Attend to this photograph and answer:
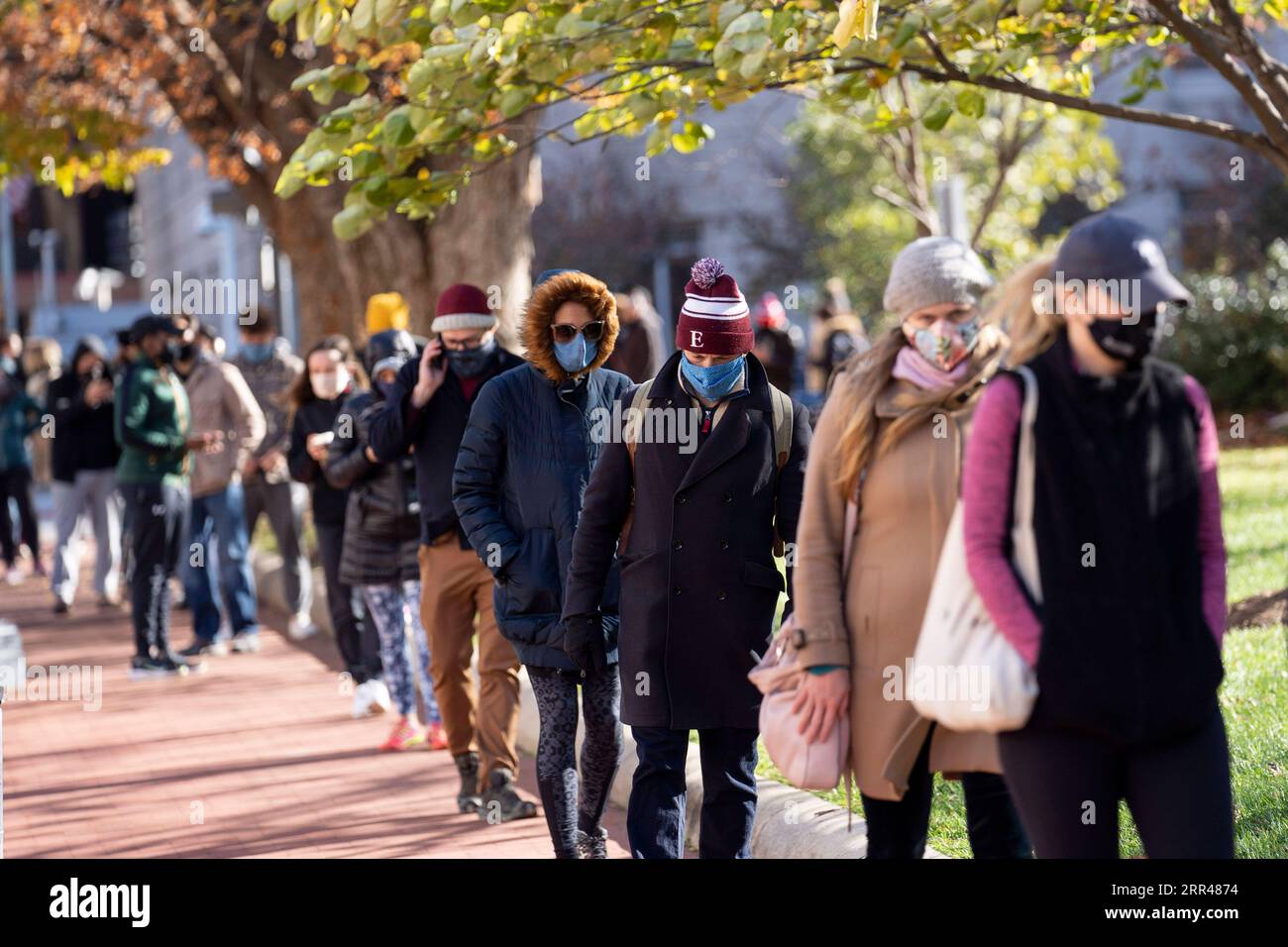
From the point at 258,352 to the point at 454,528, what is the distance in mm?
5602

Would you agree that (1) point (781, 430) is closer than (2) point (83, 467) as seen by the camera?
Yes

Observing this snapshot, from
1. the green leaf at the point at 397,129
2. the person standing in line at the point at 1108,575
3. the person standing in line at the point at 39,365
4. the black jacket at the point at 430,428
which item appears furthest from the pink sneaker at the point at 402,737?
the person standing in line at the point at 39,365

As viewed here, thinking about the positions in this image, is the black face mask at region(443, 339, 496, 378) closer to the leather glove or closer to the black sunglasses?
the black sunglasses

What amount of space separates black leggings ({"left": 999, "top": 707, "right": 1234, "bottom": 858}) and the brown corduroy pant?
3.37 metres

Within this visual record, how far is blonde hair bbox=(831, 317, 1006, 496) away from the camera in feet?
14.4

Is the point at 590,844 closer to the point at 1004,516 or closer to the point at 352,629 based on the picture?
the point at 1004,516

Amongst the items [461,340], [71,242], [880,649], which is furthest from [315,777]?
[71,242]

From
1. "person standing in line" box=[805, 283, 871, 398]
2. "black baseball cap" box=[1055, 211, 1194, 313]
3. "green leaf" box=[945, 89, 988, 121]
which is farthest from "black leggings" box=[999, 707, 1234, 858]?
"person standing in line" box=[805, 283, 871, 398]

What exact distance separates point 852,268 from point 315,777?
25410 millimetres

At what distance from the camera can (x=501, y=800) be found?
725cm

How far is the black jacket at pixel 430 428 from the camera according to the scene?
24.8 ft

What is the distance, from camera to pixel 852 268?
32781 mm

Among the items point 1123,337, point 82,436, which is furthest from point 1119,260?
point 82,436

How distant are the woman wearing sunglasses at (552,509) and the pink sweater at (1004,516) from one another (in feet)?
7.54
